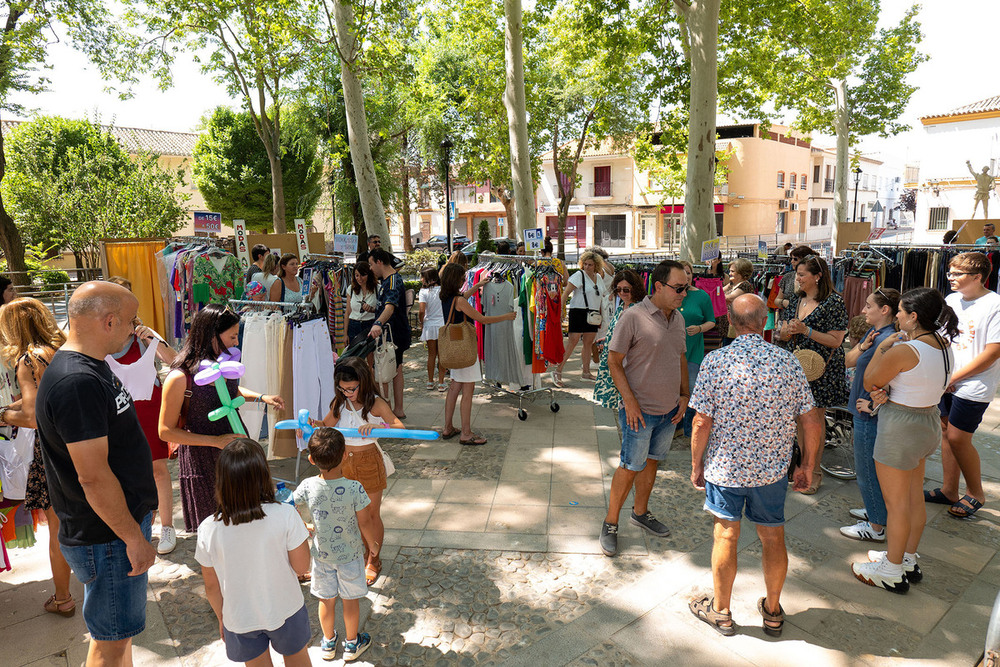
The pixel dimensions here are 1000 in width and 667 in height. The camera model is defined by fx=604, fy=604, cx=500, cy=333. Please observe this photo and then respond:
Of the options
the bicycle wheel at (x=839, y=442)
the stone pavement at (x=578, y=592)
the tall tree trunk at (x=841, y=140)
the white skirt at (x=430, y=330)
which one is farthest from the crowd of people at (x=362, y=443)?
the tall tree trunk at (x=841, y=140)

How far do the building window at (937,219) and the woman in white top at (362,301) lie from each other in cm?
3936

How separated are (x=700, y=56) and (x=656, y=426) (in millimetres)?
7810

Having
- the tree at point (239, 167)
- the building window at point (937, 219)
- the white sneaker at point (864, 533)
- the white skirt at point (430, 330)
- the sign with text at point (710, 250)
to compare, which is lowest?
the white sneaker at point (864, 533)

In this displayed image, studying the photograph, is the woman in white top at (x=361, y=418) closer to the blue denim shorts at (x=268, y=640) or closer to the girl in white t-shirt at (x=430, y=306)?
the blue denim shorts at (x=268, y=640)

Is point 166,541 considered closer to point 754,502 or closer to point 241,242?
point 754,502

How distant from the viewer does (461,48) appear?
82.3 feet

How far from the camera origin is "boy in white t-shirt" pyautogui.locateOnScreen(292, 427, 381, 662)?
2.90 metres

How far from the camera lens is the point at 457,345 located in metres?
5.77

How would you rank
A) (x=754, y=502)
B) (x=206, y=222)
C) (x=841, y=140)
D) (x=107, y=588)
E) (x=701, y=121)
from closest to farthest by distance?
(x=107, y=588) < (x=754, y=502) < (x=206, y=222) < (x=701, y=121) < (x=841, y=140)

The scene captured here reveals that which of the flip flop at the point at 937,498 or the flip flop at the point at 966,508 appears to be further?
the flip flop at the point at 937,498

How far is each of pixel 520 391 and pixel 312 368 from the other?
8.75ft

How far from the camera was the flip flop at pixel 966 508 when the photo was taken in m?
4.40

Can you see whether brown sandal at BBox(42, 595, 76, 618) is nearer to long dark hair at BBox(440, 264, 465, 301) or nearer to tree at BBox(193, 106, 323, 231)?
long dark hair at BBox(440, 264, 465, 301)

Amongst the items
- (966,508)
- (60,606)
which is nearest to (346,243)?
(60,606)
